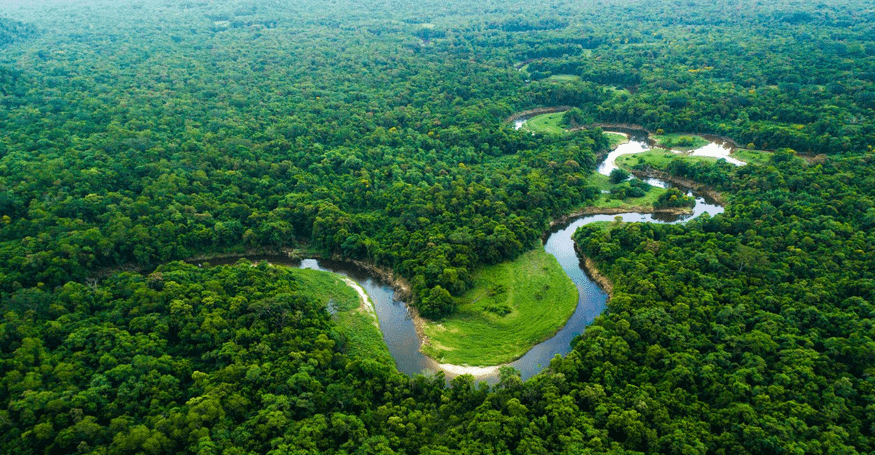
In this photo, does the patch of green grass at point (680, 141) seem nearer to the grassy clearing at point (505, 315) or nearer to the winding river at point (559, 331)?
the winding river at point (559, 331)

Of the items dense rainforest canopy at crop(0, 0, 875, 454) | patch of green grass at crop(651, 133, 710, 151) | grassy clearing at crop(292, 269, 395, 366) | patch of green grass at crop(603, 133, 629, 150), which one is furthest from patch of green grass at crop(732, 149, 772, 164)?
grassy clearing at crop(292, 269, 395, 366)

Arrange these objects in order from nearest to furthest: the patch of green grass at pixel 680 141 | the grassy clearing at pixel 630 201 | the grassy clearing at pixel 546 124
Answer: the grassy clearing at pixel 630 201
the patch of green grass at pixel 680 141
the grassy clearing at pixel 546 124

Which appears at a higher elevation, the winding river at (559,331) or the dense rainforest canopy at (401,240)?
the dense rainforest canopy at (401,240)

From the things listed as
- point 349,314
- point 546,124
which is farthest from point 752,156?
point 349,314

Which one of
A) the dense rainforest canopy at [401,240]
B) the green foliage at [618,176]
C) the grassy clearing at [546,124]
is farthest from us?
the grassy clearing at [546,124]

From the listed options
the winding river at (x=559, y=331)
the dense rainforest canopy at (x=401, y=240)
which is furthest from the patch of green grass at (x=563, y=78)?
the winding river at (x=559, y=331)

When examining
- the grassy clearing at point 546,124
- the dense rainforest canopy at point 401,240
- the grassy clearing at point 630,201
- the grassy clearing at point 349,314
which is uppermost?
the dense rainforest canopy at point 401,240

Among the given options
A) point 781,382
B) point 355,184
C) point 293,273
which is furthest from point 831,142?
point 293,273

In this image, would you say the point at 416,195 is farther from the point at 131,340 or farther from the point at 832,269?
the point at 832,269
